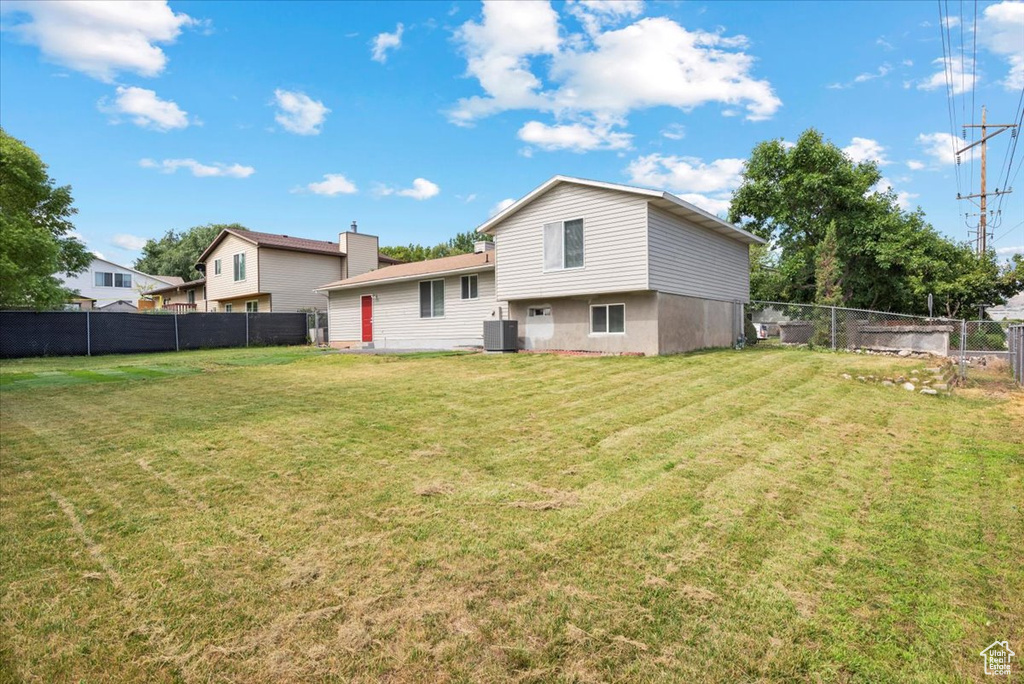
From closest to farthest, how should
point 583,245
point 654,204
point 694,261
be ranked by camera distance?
1. point 654,204
2. point 583,245
3. point 694,261

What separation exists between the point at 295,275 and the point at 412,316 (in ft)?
40.1

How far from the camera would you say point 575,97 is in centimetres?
1914

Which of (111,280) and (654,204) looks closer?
(654,204)

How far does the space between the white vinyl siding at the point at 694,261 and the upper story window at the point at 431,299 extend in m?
9.08

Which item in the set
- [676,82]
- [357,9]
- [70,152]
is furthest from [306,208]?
[676,82]

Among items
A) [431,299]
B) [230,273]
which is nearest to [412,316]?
[431,299]

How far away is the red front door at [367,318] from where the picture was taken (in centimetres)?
2258

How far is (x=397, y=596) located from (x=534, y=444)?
120 inches

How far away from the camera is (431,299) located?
20.2 m

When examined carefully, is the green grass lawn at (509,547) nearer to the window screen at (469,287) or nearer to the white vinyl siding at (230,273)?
the window screen at (469,287)

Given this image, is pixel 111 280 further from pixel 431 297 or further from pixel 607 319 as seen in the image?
pixel 607 319

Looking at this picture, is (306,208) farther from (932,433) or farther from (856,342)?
(932,433)

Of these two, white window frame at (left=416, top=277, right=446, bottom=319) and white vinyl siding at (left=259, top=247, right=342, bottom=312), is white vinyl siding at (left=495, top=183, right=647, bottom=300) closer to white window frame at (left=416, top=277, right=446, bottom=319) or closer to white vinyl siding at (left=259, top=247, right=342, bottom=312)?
white window frame at (left=416, top=277, right=446, bottom=319)

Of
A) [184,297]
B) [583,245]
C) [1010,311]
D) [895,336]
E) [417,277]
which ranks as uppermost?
[184,297]
